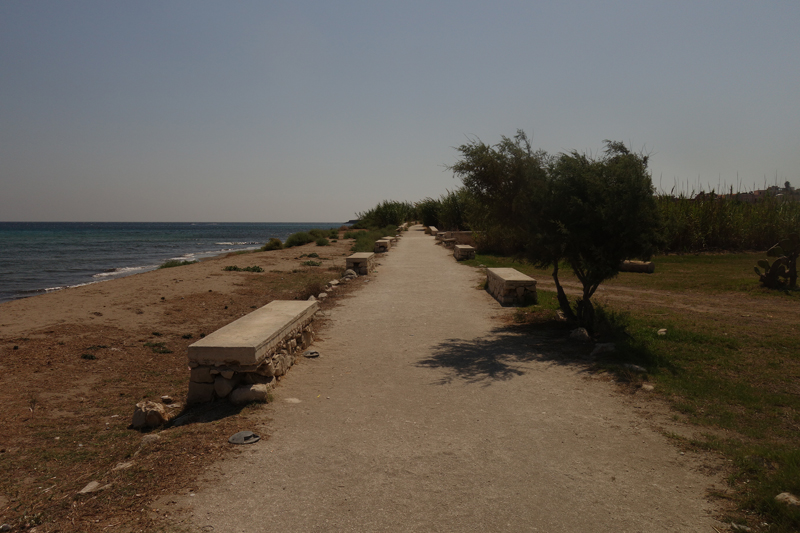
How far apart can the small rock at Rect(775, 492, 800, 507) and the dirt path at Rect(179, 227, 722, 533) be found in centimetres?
42

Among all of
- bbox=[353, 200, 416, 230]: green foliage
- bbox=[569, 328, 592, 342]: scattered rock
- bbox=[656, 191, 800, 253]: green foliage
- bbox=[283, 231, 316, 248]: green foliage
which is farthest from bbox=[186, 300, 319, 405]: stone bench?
bbox=[353, 200, 416, 230]: green foliage

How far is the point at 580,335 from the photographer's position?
7812mm

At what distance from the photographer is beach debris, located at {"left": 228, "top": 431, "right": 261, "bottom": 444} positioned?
171 inches

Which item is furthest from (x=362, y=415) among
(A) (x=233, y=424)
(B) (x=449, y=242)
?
(B) (x=449, y=242)

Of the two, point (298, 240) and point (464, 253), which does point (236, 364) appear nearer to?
point (464, 253)

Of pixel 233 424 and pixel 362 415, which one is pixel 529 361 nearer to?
pixel 362 415

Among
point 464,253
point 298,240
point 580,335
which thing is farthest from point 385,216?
point 580,335

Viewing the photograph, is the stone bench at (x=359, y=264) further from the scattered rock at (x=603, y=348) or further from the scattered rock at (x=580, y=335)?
the scattered rock at (x=603, y=348)

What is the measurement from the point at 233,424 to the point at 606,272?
→ 5.77 metres

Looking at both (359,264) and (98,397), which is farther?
(359,264)

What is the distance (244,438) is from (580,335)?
5.52 metres

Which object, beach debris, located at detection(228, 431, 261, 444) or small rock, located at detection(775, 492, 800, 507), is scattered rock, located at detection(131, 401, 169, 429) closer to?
beach debris, located at detection(228, 431, 261, 444)

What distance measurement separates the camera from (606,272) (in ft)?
24.7

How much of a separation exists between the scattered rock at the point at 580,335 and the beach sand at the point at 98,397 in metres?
5.22
